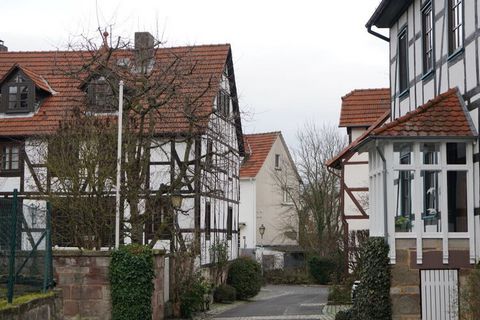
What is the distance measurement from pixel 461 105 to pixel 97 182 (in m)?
9.99

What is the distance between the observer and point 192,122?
24.2 meters

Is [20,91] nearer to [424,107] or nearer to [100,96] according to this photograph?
[100,96]

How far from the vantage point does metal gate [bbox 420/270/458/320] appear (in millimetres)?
14875

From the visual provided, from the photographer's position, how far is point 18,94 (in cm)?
3200

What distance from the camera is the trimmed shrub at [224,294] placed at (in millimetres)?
30703

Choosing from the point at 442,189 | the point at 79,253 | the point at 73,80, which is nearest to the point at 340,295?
the point at 79,253

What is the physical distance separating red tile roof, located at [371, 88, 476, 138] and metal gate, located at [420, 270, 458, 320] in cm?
263

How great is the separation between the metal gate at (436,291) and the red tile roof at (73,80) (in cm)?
1178

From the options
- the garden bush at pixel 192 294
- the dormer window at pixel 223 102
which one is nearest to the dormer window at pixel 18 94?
the dormer window at pixel 223 102

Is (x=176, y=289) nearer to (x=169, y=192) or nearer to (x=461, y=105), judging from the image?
(x=169, y=192)

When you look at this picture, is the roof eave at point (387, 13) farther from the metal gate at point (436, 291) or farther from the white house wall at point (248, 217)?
the white house wall at point (248, 217)

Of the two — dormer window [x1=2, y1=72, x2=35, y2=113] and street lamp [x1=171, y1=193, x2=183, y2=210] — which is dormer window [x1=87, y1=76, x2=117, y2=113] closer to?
street lamp [x1=171, y1=193, x2=183, y2=210]

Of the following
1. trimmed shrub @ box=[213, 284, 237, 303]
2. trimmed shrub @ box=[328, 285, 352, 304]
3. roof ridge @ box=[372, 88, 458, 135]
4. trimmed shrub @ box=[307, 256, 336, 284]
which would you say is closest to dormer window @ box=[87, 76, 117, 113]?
trimmed shrub @ box=[213, 284, 237, 303]

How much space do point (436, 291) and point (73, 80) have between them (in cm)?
2063
